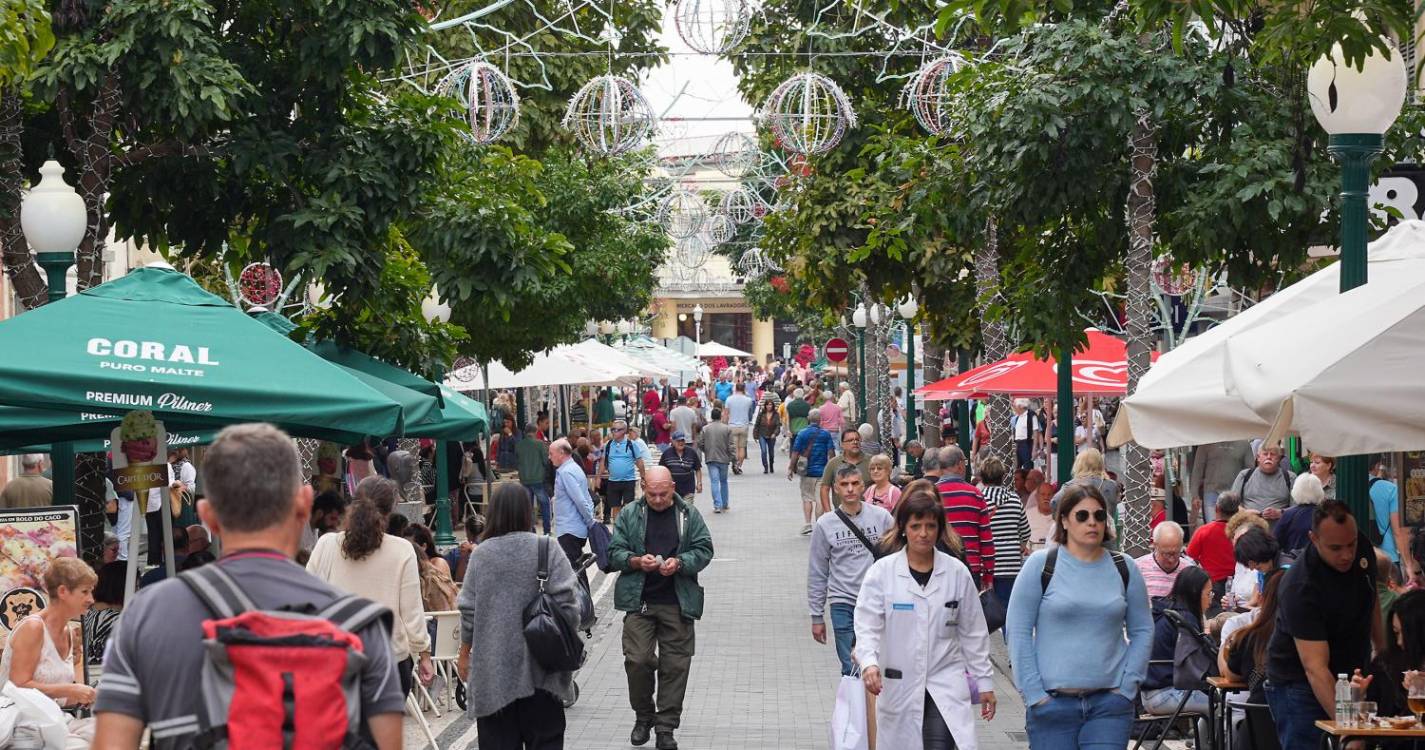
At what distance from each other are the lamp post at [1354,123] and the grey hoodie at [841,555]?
4.33m

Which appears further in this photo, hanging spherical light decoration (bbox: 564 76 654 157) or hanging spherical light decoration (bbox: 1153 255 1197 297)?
hanging spherical light decoration (bbox: 1153 255 1197 297)

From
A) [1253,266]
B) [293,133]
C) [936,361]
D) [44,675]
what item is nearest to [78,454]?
[293,133]

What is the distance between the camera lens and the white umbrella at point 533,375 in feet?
96.0

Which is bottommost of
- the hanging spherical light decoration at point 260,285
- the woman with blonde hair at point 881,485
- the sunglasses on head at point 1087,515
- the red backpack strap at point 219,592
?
the woman with blonde hair at point 881,485

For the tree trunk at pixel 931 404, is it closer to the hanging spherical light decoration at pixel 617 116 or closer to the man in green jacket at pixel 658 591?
the hanging spherical light decoration at pixel 617 116

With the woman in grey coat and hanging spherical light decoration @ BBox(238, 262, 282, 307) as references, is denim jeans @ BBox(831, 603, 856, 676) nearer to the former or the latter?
the woman in grey coat

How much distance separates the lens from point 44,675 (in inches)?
330

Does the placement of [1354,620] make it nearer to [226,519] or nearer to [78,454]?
[226,519]

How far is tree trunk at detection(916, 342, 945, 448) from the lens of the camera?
29156 mm

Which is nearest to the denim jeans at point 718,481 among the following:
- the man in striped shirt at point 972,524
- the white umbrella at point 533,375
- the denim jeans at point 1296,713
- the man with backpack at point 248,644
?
the white umbrella at point 533,375

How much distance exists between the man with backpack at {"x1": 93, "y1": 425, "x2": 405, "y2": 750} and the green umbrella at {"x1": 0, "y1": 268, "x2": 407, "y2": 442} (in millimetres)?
4775

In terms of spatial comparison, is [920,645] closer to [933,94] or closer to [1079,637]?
[1079,637]

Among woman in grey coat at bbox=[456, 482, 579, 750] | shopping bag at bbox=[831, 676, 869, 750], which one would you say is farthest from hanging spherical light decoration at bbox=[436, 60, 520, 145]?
shopping bag at bbox=[831, 676, 869, 750]

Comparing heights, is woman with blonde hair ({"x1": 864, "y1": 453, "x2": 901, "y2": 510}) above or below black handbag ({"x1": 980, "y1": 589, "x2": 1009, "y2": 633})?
above
